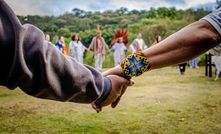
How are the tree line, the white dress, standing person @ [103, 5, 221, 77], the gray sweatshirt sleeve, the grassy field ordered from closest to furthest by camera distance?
the gray sweatshirt sleeve
standing person @ [103, 5, 221, 77]
the grassy field
the white dress
the tree line

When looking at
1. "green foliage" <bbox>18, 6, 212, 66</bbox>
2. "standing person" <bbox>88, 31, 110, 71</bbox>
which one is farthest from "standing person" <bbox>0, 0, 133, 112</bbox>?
"standing person" <bbox>88, 31, 110, 71</bbox>

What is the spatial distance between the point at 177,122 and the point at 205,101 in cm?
132

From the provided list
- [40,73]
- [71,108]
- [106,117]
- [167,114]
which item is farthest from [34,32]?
[71,108]

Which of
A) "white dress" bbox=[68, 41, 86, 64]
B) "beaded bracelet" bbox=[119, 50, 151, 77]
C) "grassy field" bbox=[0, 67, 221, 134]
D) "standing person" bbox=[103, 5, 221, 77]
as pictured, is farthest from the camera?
"white dress" bbox=[68, 41, 86, 64]

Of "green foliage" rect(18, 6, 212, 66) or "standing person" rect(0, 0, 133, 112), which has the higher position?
"green foliage" rect(18, 6, 212, 66)

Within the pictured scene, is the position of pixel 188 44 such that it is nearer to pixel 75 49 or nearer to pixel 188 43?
pixel 188 43

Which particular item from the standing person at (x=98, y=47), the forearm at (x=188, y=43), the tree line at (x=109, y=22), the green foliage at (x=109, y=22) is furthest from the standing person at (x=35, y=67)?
the standing person at (x=98, y=47)

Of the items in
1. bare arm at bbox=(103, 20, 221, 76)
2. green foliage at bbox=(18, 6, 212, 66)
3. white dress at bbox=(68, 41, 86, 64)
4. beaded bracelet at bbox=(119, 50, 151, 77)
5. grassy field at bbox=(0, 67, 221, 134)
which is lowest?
grassy field at bbox=(0, 67, 221, 134)

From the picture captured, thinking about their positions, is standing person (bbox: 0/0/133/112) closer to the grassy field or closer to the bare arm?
the bare arm

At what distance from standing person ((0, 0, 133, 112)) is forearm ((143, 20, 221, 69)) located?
57 cm

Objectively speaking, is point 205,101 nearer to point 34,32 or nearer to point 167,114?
point 167,114

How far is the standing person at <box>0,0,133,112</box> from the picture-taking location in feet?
2.36

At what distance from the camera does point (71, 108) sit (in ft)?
10.4

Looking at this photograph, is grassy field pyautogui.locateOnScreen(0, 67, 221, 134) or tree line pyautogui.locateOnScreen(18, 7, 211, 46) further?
tree line pyautogui.locateOnScreen(18, 7, 211, 46)
